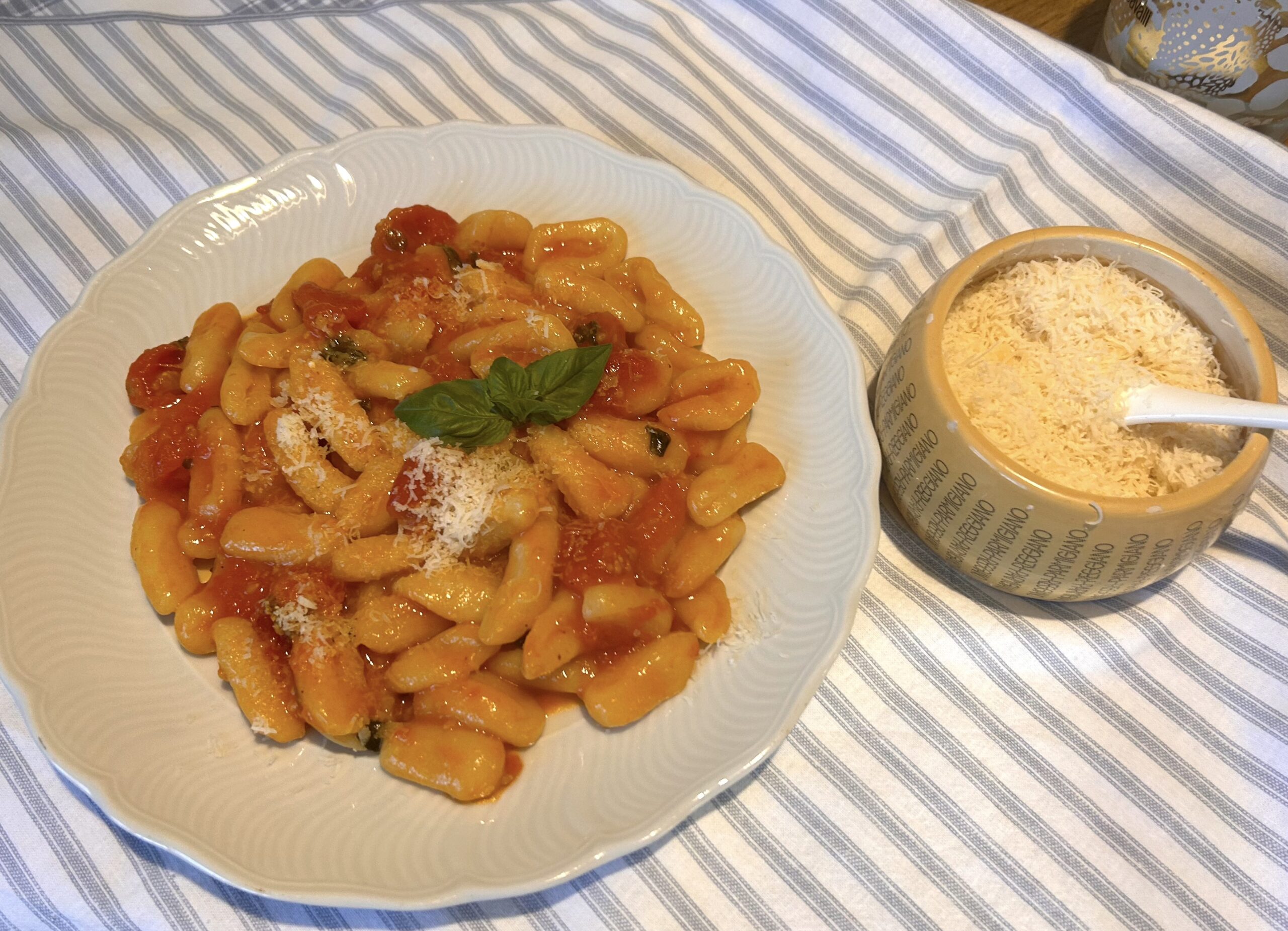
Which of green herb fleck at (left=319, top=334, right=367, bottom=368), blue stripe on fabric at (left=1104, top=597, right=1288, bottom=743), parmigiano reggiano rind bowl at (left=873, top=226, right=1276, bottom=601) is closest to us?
parmigiano reggiano rind bowl at (left=873, top=226, right=1276, bottom=601)

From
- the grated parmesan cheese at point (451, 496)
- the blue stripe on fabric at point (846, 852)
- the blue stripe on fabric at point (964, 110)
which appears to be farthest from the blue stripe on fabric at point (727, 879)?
the blue stripe on fabric at point (964, 110)

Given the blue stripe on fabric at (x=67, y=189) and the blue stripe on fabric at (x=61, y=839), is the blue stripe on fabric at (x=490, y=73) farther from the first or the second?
the blue stripe on fabric at (x=61, y=839)

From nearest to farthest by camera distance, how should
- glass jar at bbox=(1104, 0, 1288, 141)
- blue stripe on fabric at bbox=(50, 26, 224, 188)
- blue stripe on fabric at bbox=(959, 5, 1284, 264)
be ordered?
1. glass jar at bbox=(1104, 0, 1288, 141)
2. blue stripe on fabric at bbox=(959, 5, 1284, 264)
3. blue stripe on fabric at bbox=(50, 26, 224, 188)

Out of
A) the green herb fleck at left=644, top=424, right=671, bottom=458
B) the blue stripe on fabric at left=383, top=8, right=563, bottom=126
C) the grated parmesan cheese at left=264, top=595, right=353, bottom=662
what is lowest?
the grated parmesan cheese at left=264, top=595, right=353, bottom=662

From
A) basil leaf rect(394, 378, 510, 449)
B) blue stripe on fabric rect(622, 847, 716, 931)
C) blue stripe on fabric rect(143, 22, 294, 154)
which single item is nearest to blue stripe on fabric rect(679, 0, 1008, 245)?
blue stripe on fabric rect(143, 22, 294, 154)

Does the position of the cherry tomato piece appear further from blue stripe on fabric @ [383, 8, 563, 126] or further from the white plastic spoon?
the white plastic spoon

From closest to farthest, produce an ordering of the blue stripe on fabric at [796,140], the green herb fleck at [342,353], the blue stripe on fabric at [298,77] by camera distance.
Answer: the green herb fleck at [342,353] → the blue stripe on fabric at [796,140] → the blue stripe on fabric at [298,77]
